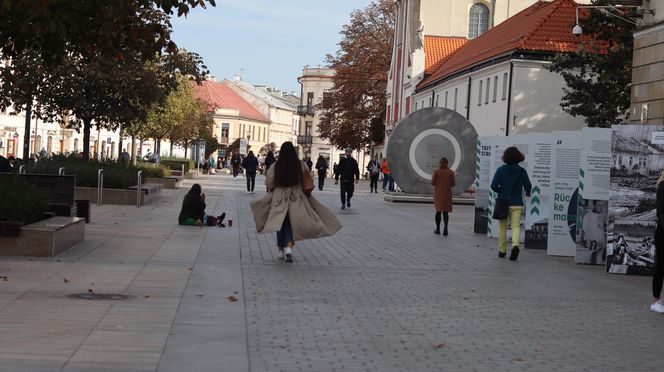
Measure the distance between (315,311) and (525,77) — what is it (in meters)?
40.0

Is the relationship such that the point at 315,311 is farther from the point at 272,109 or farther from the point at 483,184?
the point at 272,109

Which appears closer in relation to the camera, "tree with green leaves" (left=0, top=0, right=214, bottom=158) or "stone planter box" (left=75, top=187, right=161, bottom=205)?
"tree with green leaves" (left=0, top=0, right=214, bottom=158)

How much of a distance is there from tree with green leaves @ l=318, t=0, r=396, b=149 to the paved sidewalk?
6801 centimetres

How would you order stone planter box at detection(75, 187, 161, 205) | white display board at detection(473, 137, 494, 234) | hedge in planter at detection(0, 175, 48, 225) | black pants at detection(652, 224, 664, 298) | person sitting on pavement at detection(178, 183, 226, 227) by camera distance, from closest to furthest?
1. black pants at detection(652, 224, 664, 298)
2. hedge in planter at detection(0, 175, 48, 225)
3. person sitting on pavement at detection(178, 183, 226, 227)
4. white display board at detection(473, 137, 494, 234)
5. stone planter box at detection(75, 187, 161, 205)

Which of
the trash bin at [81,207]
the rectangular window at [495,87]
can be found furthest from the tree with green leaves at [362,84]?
the trash bin at [81,207]

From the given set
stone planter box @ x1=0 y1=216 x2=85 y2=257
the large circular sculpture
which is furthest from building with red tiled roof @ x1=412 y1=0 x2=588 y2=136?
stone planter box @ x1=0 y1=216 x2=85 y2=257

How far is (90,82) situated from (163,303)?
2412 cm

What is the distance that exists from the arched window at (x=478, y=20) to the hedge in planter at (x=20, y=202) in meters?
60.7

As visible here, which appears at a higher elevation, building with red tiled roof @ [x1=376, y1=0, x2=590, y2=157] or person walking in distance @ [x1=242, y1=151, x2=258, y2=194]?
building with red tiled roof @ [x1=376, y1=0, x2=590, y2=157]

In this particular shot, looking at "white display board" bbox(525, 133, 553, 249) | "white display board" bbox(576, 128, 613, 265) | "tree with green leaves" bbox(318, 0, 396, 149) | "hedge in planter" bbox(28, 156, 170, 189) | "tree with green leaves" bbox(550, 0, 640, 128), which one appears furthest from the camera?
"tree with green leaves" bbox(318, 0, 396, 149)

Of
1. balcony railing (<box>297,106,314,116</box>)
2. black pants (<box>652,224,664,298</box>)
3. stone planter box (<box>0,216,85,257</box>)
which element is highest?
balcony railing (<box>297,106,314,116</box>)

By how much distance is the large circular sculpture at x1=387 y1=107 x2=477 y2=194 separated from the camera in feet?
142

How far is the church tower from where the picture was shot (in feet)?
243

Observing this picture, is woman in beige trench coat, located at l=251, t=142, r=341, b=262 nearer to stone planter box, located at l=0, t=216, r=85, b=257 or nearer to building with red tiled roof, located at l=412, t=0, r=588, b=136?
stone planter box, located at l=0, t=216, r=85, b=257
